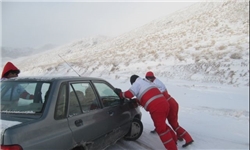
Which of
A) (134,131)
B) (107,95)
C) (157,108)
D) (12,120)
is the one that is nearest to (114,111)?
(107,95)

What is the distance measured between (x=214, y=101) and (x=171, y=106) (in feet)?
12.8

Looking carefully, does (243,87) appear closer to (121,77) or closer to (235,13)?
(121,77)

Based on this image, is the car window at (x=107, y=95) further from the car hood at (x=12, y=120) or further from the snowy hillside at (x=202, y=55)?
the snowy hillside at (x=202, y=55)

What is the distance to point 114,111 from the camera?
12.2ft

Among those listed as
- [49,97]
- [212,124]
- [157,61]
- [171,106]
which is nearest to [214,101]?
[212,124]

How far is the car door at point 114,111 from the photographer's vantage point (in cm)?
358

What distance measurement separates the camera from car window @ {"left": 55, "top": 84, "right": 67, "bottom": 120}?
2550 mm

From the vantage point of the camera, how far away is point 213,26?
18609 millimetres

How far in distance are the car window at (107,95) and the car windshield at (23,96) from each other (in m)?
1.02

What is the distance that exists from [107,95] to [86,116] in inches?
40.3

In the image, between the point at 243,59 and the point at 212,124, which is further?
the point at 243,59

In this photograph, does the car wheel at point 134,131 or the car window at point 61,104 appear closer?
the car window at point 61,104

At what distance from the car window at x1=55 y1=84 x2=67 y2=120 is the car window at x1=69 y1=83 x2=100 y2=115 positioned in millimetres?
103

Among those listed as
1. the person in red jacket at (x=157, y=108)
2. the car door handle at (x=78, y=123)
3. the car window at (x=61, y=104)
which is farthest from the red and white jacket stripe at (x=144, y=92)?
the car window at (x=61, y=104)
